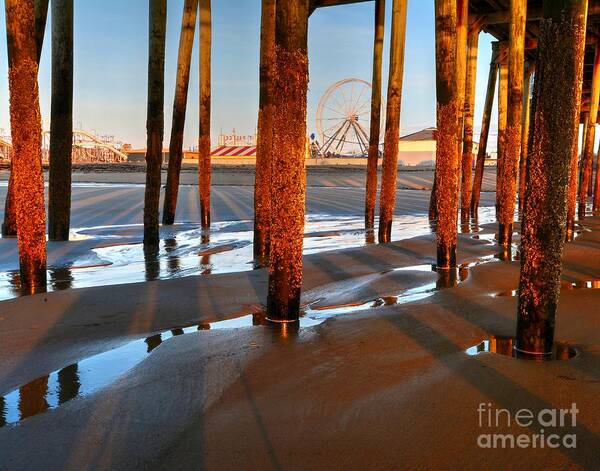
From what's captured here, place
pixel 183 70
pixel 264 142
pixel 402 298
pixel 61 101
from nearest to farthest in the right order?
pixel 402 298
pixel 264 142
pixel 61 101
pixel 183 70

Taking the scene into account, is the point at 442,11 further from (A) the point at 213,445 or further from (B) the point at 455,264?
(A) the point at 213,445

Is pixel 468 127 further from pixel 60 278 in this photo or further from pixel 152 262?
pixel 60 278

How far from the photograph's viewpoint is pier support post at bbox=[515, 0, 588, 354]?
2.77m

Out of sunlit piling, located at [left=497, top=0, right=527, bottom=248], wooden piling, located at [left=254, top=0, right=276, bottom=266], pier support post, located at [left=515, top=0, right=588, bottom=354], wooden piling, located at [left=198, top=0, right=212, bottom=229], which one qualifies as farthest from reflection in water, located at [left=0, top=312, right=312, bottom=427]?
wooden piling, located at [left=198, top=0, right=212, bottom=229]

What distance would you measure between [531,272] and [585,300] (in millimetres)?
1425

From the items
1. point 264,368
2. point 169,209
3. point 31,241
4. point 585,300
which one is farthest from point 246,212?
point 264,368

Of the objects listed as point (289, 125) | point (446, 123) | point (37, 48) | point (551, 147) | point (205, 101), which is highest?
point (37, 48)

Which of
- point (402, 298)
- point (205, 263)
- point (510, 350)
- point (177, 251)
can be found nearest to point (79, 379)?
point (510, 350)

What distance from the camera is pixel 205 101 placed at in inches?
372

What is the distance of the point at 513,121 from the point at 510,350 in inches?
207

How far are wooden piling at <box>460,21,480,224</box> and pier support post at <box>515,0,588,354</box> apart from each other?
8258 millimetres

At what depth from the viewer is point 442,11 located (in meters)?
5.62

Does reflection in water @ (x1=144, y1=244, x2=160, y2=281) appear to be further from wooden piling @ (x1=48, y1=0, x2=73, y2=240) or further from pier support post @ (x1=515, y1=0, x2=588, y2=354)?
pier support post @ (x1=515, y1=0, x2=588, y2=354)

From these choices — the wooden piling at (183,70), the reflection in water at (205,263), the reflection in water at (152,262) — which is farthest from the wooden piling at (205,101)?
the reflection in water at (152,262)
